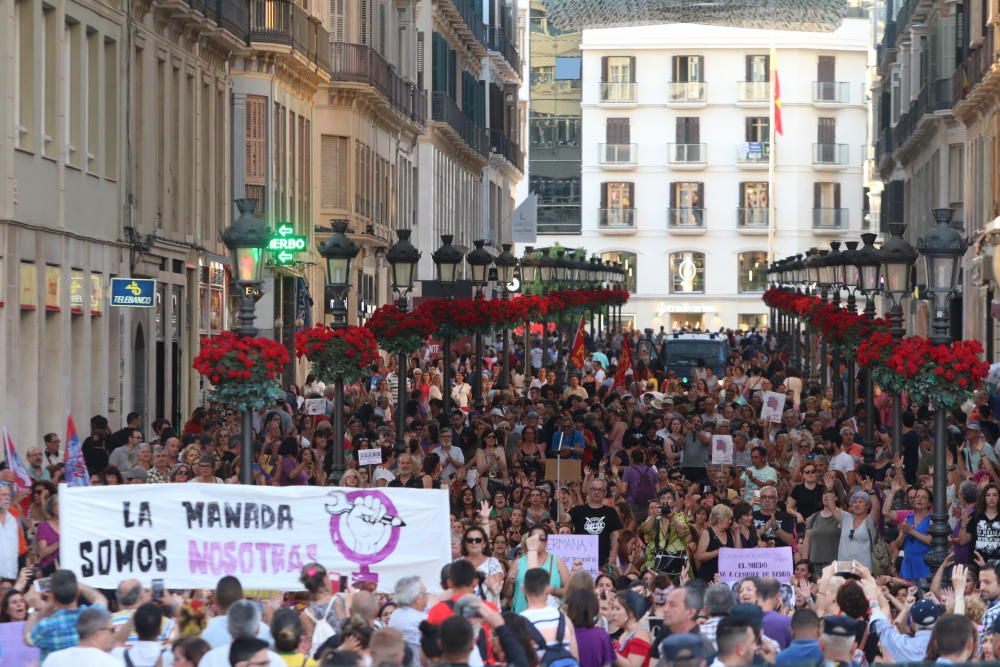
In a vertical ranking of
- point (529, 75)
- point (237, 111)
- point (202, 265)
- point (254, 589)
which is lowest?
point (254, 589)

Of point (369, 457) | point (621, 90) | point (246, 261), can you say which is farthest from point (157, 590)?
point (621, 90)

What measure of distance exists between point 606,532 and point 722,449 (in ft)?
21.5

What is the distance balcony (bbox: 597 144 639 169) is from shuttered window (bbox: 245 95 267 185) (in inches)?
2583

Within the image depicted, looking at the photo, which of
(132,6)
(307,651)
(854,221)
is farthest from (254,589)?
(854,221)

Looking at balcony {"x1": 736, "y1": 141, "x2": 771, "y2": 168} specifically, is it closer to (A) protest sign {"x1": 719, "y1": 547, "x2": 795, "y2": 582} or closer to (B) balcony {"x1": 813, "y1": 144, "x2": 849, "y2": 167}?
(B) balcony {"x1": 813, "y1": 144, "x2": 849, "y2": 167}

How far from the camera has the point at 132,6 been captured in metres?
35.1

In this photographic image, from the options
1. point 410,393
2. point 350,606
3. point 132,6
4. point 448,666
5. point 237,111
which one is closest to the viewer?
point 448,666

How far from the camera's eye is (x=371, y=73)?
55719mm

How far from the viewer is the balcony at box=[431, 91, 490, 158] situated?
7056 cm

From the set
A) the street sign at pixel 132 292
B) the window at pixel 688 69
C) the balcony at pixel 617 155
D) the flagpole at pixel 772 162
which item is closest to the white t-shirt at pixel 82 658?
the street sign at pixel 132 292

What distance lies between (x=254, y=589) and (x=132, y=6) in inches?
800

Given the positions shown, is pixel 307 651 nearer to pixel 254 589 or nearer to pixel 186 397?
pixel 254 589

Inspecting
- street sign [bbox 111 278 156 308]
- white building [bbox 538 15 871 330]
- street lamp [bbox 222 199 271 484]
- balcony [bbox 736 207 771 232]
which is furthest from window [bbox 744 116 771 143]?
street lamp [bbox 222 199 271 484]

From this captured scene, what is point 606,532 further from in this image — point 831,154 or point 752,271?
point 752,271
